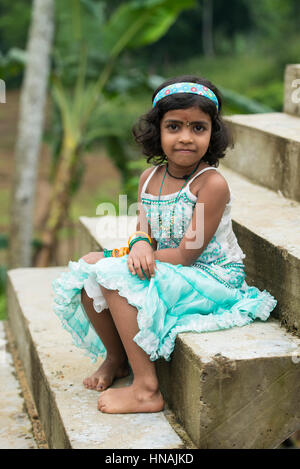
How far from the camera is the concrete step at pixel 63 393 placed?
216 cm

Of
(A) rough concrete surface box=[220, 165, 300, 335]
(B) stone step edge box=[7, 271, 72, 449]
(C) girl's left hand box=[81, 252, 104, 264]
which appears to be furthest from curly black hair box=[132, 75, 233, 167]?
(B) stone step edge box=[7, 271, 72, 449]

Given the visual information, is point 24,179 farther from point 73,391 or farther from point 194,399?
point 194,399

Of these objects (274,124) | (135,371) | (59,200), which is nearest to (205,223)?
(135,371)

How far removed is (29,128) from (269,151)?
4.14 m

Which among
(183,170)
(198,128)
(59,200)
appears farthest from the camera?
(59,200)

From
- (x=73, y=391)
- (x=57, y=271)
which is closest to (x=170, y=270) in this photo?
(x=73, y=391)

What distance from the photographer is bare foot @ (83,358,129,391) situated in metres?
2.54

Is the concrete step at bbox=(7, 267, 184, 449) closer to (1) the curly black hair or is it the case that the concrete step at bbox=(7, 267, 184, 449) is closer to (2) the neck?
(2) the neck

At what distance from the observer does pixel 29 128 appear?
23.0 ft

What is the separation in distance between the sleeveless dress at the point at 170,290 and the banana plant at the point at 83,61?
503 centimetres

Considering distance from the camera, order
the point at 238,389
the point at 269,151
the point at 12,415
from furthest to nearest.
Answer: the point at 269,151
the point at 12,415
the point at 238,389

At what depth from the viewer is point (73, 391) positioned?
8.31 feet

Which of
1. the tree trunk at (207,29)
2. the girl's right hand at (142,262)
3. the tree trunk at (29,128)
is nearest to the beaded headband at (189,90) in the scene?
the girl's right hand at (142,262)

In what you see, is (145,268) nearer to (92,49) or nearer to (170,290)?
(170,290)
